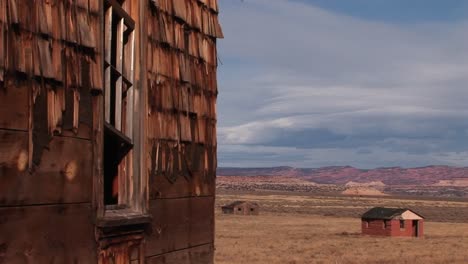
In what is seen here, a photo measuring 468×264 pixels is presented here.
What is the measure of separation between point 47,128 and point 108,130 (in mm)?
989

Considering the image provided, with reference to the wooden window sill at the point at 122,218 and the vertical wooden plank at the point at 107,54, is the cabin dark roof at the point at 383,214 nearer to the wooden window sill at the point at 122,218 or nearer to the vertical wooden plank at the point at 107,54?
the wooden window sill at the point at 122,218

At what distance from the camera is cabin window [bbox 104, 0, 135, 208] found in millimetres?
5339

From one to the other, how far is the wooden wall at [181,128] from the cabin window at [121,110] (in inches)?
9.9

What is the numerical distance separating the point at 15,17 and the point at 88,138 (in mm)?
996

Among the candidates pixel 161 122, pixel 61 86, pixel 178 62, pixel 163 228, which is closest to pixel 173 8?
pixel 178 62

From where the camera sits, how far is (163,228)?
609 cm

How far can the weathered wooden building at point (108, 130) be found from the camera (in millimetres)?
3822

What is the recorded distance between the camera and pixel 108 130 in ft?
16.4

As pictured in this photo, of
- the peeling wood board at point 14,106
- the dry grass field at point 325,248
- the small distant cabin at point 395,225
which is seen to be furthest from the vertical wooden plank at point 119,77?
the small distant cabin at point 395,225

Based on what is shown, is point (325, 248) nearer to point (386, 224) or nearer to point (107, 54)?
point (386, 224)

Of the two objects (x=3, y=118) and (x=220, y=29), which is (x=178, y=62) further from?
(x=3, y=118)

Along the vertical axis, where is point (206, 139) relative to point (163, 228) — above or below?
above

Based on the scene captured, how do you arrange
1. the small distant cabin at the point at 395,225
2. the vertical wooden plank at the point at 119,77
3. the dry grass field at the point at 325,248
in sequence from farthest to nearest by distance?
the small distant cabin at the point at 395,225 → the dry grass field at the point at 325,248 → the vertical wooden plank at the point at 119,77

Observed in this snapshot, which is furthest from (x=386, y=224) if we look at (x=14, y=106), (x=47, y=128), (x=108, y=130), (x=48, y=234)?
(x=14, y=106)
